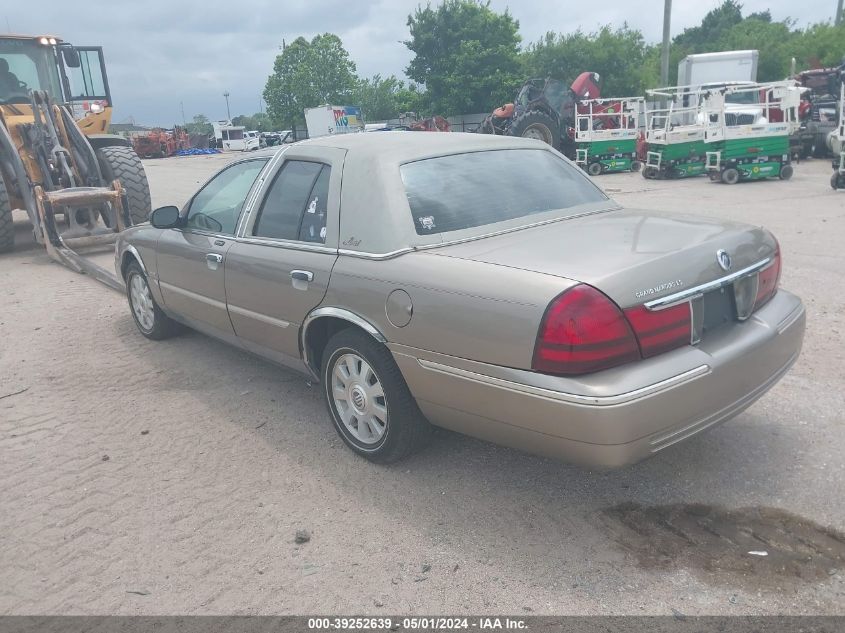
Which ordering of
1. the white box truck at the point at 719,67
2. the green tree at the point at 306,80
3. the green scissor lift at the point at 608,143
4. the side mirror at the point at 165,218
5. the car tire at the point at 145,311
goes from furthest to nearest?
the green tree at the point at 306,80
the white box truck at the point at 719,67
the green scissor lift at the point at 608,143
the car tire at the point at 145,311
the side mirror at the point at 165,218

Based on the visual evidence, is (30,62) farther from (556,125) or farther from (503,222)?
(556,125)

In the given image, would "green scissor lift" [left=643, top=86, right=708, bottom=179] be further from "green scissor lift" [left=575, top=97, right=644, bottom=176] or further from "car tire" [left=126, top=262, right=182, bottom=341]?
"car tire" [left=126, top=262, right=182, bottom=341]

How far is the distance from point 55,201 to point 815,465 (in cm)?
932

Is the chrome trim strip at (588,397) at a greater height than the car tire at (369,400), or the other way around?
the chrome trim strip at (588,397)

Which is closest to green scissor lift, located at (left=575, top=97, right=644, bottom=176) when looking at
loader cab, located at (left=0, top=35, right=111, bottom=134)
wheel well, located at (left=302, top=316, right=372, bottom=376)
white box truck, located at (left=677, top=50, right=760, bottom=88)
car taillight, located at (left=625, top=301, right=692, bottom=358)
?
white box truck, located at (left=677, top=50, right=760, bottom=88)

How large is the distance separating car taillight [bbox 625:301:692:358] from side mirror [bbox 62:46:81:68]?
11655 mm

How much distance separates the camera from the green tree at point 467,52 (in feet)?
118

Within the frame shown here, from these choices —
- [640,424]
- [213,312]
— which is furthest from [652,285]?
[213,312]

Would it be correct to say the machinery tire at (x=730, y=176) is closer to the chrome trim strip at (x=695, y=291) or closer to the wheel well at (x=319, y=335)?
the chrome trim strip at (x=695, y=291)

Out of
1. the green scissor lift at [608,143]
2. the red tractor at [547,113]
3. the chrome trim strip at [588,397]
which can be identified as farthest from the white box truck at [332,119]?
the chrome trim strip at [588,397]

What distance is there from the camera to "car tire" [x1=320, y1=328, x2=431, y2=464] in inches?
134

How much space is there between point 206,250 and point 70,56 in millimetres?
8894

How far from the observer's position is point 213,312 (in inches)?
186

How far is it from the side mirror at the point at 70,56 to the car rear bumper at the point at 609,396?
35.4 feet
